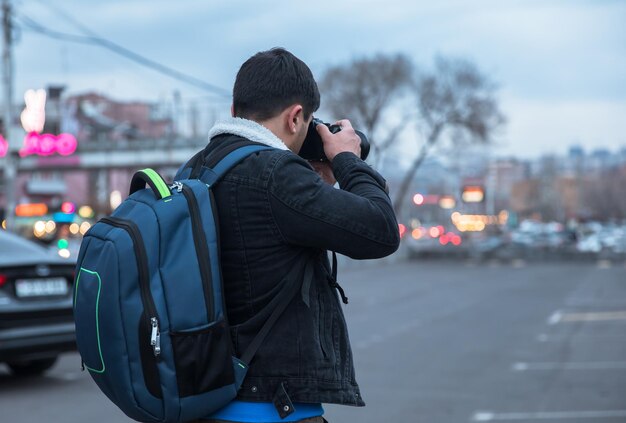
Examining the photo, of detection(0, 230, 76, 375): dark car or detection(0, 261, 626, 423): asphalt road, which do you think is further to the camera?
detection(0, 230, 76, 375): dark car

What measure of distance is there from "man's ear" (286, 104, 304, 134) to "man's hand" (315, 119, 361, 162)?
0.12 m

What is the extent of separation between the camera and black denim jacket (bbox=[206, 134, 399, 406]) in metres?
2.39

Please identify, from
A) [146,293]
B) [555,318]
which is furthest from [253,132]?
[555,318]

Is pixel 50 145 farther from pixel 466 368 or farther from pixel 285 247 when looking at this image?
pixel 285 247

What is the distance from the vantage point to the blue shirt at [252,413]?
95.2 inches

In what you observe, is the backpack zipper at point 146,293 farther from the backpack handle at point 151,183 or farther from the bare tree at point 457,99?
the bare tree at point 457,99

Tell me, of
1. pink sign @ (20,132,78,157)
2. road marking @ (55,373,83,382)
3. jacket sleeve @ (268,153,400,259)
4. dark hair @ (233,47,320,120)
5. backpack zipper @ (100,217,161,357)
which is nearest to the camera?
backpack zipper @ (100,217,161,357)

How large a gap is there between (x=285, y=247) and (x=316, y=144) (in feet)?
1.32

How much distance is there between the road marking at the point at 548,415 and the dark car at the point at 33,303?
146 inches

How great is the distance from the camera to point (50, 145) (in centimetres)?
4078

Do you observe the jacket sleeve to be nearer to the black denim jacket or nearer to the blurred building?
the black denim jacket

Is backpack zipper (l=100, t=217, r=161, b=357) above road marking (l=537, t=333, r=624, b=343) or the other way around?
above

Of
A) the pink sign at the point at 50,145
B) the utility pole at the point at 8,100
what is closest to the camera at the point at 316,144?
the utility pole at the point at 8,100

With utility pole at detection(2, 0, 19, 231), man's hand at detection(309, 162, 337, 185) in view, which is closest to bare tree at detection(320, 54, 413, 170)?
utility pole at detection(2, 0, 19, 231)
